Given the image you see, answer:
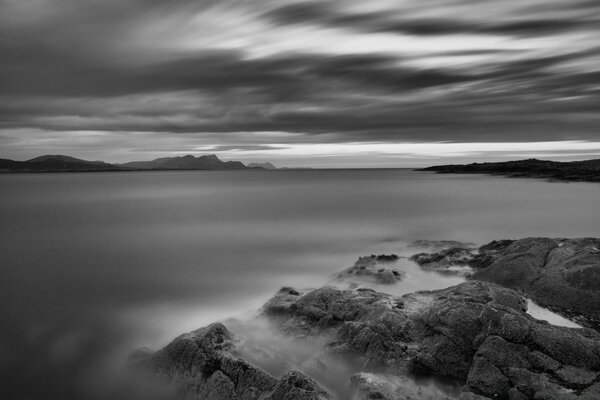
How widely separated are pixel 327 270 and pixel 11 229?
35.5 m

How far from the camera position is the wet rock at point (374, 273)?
16.8m

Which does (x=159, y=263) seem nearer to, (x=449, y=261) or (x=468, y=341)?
(x=449, y=261)

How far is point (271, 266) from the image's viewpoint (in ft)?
77.8

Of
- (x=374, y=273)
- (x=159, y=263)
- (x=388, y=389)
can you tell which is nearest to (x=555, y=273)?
(x=374, y=273)

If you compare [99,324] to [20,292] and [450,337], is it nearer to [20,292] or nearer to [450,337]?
[20,292]

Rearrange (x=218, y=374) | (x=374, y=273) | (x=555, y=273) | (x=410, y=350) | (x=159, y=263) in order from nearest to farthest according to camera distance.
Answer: (x=218, y=374) → (x=410, y=350) → (x=555, y=273) → (x=374, y=273) → (x=159, y=263)

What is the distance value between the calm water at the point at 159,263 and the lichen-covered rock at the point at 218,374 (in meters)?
2.31

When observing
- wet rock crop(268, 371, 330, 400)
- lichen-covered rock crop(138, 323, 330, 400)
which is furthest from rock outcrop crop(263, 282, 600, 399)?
lichen-covered rock crop(138, 323, 330, 400)

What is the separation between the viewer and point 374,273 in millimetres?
17281

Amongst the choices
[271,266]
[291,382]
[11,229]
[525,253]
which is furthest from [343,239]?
[11,229]

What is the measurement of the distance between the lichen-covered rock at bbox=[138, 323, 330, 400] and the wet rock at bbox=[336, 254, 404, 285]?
8.14 meters

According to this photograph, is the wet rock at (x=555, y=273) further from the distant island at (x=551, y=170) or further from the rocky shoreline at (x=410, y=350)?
the distant island at (x=551, y=170)

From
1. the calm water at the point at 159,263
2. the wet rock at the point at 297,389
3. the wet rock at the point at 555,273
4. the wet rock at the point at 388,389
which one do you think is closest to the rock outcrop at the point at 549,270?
the wet rock at the point at 555,273

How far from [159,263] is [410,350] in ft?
66.0
